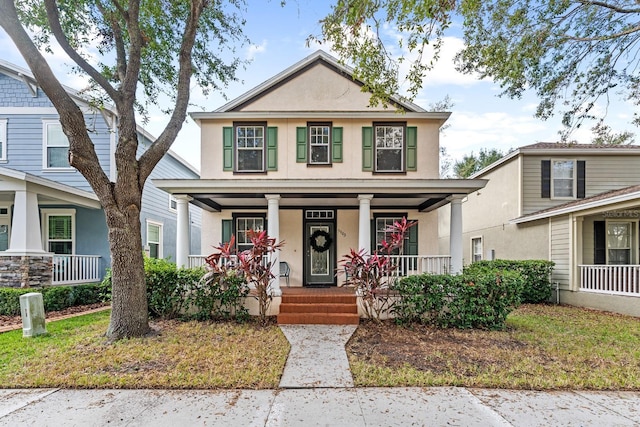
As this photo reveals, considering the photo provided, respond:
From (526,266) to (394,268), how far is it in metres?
6.22

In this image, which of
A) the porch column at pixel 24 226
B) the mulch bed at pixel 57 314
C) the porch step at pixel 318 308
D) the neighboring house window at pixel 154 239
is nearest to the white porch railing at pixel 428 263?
the porch step at pixel 318 308

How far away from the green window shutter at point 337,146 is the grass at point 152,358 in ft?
16.8

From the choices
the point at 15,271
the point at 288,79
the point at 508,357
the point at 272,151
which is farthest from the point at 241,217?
the point at 508,357

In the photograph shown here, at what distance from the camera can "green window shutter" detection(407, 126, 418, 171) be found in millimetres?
9539

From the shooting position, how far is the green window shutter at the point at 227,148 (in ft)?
31.6

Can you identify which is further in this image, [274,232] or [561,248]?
[561,248]

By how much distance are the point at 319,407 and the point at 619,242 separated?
476 inches

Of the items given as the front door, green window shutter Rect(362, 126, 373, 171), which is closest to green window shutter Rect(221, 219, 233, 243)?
the front door

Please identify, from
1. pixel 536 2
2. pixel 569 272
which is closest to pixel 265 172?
pixel 536 2

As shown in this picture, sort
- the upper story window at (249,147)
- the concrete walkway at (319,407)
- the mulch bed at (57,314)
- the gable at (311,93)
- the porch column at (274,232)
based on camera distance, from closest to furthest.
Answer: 1. the concrete walkway at (319,407)
2. the mulch bed at (57,314)
3. the porch column at (274,232)
4. the upper story window at (249,147)
5. the gable at (311,93)

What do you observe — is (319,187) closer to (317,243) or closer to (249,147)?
(317,243)

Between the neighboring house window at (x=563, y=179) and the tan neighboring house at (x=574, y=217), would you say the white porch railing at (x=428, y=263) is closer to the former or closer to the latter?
the tan neighboring house at (x=574, y=217)

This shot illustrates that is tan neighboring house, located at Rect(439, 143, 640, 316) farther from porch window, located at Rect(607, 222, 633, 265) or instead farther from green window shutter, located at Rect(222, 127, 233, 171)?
green window shutter, located at Rect(222, 127, 233, 171)

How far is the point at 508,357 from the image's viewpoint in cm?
508
